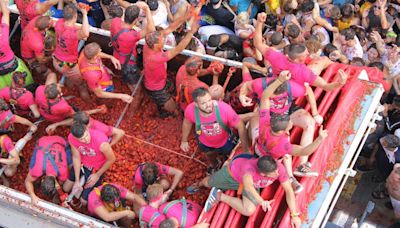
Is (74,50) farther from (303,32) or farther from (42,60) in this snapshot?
(303,32)

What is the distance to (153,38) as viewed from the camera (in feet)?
Answer: 23.3

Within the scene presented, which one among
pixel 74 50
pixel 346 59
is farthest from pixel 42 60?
pixel 346 59

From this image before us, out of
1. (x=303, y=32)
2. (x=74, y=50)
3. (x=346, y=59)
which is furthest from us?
(x=303, y=32)

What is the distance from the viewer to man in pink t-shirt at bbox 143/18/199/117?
7176 millimetres

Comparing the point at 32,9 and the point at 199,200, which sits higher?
the point at 32,9

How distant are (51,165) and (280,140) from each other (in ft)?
9.21

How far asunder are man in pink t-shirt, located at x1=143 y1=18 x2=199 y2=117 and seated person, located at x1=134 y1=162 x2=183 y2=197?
3.92 feet

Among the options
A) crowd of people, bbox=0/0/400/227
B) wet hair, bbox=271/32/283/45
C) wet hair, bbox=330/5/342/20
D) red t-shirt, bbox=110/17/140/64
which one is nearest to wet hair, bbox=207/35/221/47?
crowd of people, bbox=0/0/400/227

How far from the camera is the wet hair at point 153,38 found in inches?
280

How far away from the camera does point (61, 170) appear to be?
6.94m

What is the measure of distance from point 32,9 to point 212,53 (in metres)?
2.60

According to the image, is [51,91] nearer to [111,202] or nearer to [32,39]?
[32,39]

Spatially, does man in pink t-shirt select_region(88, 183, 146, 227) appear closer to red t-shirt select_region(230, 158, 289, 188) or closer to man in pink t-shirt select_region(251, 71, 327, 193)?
red t-shirt select_region(230, 158, 289, 188)

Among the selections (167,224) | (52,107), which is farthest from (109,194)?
(52,107)
